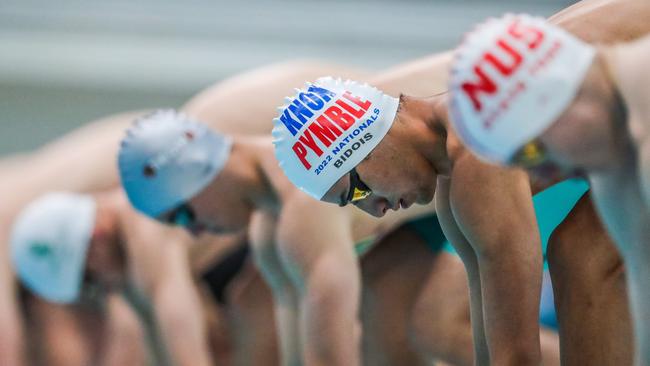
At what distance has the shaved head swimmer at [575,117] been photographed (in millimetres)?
2074

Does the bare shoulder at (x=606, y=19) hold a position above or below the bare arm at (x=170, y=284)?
above

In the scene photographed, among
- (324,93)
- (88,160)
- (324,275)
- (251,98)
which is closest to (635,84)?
(324,93)

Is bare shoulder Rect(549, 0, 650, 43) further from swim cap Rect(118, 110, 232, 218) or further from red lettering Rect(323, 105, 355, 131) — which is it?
swim cap Rect(118, 110, 232, 218)

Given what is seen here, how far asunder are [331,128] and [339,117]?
0.11ft

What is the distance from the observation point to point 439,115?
2719 mm

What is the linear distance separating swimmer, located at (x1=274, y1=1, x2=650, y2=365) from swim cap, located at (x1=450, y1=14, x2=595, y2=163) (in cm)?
50

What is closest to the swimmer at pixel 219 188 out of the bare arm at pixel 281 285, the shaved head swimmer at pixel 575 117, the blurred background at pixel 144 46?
the bare arm at pixel 281 285

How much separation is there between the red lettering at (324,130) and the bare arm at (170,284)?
1.93 meters

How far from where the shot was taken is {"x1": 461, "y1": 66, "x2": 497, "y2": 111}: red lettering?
83.7 inches

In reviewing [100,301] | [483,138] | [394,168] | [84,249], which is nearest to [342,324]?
[394,168]

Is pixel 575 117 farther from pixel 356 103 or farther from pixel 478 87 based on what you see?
pixel 356 103

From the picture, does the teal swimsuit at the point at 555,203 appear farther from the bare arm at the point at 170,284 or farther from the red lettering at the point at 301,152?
the bare arm at the point at 170,284

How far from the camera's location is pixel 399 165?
2.81 meters

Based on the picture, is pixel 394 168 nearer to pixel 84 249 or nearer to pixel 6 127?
pixel 84 249
